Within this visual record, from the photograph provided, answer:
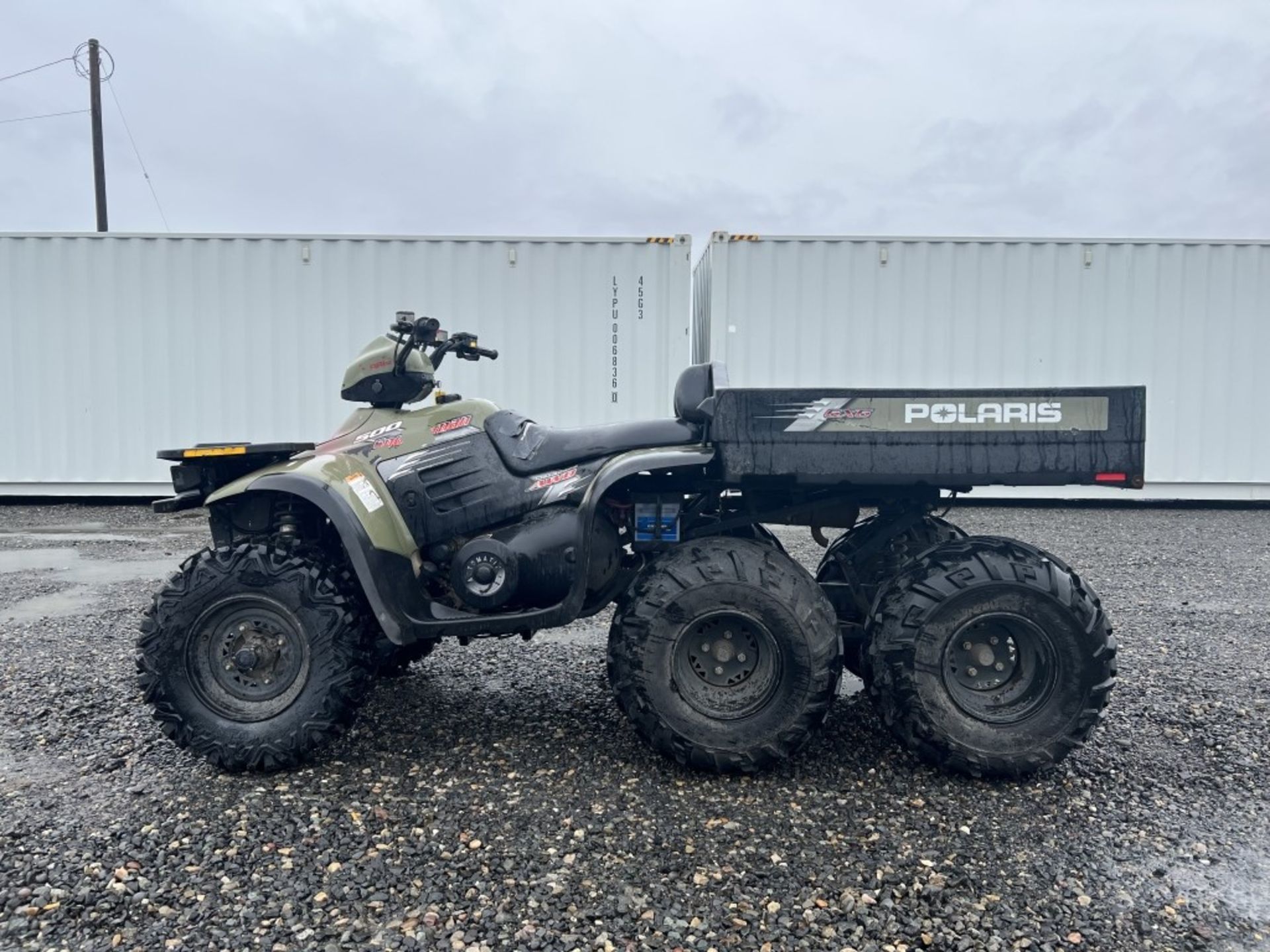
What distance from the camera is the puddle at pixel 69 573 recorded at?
5.27 meters

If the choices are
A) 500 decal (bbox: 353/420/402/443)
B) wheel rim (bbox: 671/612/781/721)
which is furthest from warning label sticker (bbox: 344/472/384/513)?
wheel rim (bbox: 671/612/781/721)

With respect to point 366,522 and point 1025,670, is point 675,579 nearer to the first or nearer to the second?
point 366,522

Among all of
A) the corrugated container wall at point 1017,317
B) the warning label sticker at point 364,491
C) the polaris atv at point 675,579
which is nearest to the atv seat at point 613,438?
the polaris atv at point 675,579

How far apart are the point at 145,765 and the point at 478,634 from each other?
1.16 meters

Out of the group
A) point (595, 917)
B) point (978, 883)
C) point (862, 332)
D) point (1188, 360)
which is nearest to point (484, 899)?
point (595, 917)

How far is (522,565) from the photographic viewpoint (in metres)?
2.87

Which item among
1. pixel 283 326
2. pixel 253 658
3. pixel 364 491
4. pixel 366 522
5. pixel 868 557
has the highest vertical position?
pixel 283 326

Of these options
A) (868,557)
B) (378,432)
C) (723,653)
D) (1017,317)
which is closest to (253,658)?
(378,432)

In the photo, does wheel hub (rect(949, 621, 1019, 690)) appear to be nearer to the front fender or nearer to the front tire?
the front fender

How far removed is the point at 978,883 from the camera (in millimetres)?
2174

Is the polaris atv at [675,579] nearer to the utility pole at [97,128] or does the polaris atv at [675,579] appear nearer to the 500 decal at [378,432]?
the 500 decal at [378,432]

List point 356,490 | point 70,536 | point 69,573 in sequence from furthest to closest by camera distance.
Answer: point 70,536, point 69,573, point 356,490

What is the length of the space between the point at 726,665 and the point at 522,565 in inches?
29.1

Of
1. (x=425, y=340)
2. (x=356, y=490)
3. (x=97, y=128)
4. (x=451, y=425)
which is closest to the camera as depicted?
(x=356, y=490)
